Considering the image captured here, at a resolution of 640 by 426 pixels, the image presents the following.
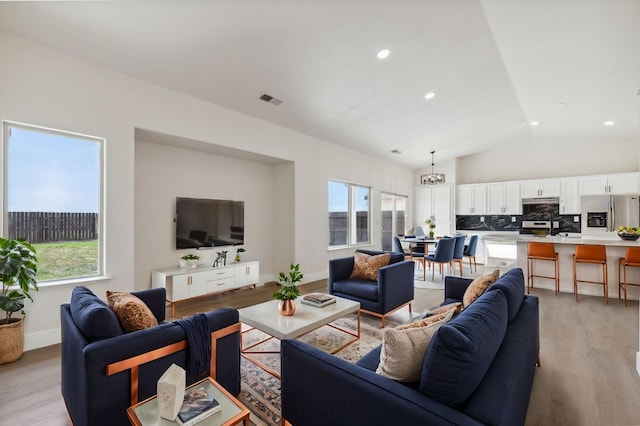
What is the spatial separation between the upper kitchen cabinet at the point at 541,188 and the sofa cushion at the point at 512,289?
7151mm

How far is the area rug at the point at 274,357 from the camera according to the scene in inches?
81.0

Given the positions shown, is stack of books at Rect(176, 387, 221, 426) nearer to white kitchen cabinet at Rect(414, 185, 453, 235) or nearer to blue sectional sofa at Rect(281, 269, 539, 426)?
blue sectional sofa at Rect(281, 269, 539, 426)

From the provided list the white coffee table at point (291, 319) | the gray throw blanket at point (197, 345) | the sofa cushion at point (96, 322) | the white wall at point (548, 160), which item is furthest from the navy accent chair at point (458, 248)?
the sofa cushion at point (96, 322)

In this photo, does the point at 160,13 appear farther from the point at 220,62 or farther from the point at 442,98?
the point at 442,98

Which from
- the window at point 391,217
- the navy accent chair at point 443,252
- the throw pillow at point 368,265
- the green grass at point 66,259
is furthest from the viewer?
the window at point 391,217

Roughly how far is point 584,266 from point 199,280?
19.9 ft

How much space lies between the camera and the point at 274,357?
276cm

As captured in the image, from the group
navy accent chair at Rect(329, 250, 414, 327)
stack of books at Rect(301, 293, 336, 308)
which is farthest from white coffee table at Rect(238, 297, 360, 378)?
navy accent chair at Rect(329, 250, 414, 327)

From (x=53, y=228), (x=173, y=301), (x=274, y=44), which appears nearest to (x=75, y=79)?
(x=53, y=228)

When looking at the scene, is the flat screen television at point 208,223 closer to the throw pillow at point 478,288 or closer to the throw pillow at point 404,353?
the throw pillow at point 478,288

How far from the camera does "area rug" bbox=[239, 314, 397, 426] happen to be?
206 cm

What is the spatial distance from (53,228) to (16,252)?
2.17ft

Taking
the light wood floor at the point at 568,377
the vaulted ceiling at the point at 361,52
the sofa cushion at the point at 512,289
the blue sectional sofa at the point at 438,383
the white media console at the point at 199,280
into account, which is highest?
the vaulted ceiling at the point at 361,52

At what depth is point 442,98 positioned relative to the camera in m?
5.13
